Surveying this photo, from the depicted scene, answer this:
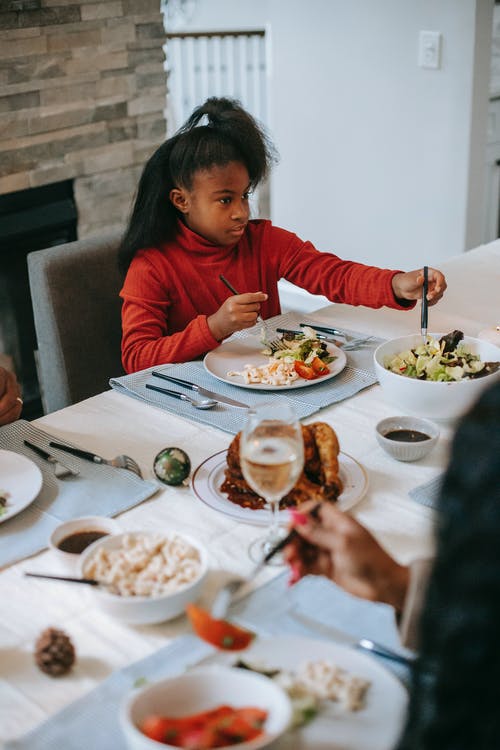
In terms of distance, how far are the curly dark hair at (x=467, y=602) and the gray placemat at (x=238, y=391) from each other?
866mm

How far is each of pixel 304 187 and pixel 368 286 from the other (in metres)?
2.28

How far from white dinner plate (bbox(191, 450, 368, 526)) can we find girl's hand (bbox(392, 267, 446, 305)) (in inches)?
24.3


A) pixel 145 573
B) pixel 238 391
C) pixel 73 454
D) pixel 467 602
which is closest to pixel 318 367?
pixel 238 391

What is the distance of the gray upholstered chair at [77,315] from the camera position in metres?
2.01

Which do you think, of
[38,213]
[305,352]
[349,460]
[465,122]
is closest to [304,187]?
[465,122]

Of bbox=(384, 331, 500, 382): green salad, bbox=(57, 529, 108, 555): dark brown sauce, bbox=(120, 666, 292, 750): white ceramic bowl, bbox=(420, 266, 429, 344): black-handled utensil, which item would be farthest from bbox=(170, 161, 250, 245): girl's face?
bbox=(120, 666, 292, 750): white ceramic bowl

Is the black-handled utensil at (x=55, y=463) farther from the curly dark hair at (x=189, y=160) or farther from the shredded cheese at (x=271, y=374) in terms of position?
the curly dark hair at (x=189, y=160)

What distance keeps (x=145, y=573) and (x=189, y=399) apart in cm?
58

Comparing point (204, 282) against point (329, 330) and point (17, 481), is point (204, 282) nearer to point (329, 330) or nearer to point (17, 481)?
point (329, 330)

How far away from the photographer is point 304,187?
414cm

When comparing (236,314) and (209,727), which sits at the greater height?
(236,314)

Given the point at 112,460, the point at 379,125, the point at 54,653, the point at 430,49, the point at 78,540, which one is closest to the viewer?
the point at 54,653

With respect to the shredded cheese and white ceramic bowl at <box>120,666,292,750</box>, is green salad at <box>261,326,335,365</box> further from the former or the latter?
white ceramic bowl at <box>120,666,292,750</box>

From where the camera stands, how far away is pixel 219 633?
3.10 ft
